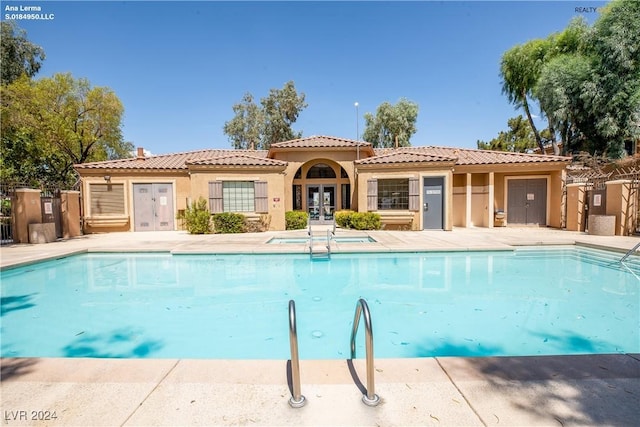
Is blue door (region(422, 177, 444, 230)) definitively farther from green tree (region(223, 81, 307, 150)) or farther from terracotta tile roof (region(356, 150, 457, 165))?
green tree (region(223, 81, 307, 150))

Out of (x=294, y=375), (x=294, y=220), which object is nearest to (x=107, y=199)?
→ (x=294, y=220)

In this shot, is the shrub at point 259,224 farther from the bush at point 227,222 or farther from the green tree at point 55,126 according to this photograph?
the green tree at point 55,126

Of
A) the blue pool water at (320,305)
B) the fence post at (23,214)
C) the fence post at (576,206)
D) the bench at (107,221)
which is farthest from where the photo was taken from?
the bench at (107,221)

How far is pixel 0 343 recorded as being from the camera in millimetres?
4453

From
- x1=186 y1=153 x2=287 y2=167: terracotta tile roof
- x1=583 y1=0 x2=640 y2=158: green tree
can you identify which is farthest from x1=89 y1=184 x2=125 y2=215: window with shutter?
x1=583 y1=0 x2=640 y2=158: green tree

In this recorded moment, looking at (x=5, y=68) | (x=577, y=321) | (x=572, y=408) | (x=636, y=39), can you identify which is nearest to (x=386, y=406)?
(x=572, y=408)

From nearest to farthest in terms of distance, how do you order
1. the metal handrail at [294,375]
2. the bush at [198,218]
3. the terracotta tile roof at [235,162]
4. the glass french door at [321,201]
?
the metal handrail at [294,375], the bush at [198,218], the terracotta tile roof at [235,162], the glass french door at [321,201]

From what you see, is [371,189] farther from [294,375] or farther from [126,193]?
[294,375]

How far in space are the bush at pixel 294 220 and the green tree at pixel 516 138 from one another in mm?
26501

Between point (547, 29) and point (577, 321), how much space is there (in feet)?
93.0

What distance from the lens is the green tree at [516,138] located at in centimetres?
3023

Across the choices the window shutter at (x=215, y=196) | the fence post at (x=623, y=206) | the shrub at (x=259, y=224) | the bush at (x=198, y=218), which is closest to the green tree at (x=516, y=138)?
the fence post at (x=623, y=206)

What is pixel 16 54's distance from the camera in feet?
75.5

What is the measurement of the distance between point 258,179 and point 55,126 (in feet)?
54.9
